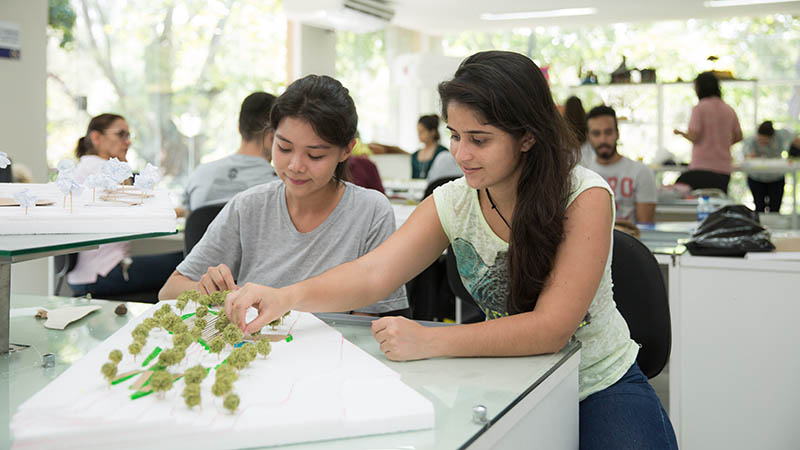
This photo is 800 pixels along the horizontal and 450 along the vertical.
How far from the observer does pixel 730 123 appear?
19.4 feet

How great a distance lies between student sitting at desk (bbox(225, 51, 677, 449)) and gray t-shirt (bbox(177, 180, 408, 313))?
336mm

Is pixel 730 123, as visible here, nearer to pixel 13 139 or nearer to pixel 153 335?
pixel 13 139

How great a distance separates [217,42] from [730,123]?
4421mm

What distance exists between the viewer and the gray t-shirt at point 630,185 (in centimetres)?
325

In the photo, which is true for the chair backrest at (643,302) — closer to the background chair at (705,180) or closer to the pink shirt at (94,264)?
the pink shirt at (94,264)

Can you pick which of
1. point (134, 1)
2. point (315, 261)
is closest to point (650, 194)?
point (315, 261)

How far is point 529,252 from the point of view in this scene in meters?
1.17

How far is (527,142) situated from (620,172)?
2.26 m

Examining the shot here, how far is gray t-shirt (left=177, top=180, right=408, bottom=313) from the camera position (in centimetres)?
160

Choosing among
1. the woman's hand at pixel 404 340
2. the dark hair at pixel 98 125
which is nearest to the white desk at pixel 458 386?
the woman's hand at pixel 404 340

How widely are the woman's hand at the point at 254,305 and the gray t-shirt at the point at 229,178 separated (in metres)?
1.86

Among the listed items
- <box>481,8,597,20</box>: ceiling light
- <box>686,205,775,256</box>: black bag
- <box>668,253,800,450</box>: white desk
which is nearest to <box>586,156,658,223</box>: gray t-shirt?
<box>686,205,775,256</box>: black bag

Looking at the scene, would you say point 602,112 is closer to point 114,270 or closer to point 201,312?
point 114,270

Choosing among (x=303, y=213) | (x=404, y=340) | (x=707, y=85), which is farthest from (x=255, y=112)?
(x=707, y=85)
